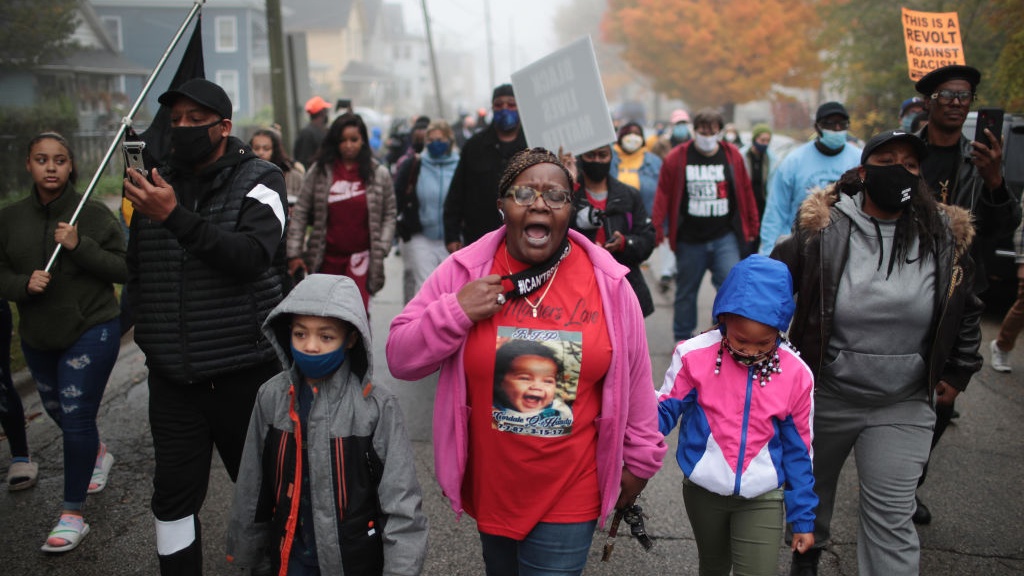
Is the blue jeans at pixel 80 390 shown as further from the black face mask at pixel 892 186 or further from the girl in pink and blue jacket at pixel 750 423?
the black face mask at pixel 892 186

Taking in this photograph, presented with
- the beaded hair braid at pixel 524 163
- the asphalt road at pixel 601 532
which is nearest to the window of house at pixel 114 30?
the asphalt road at pixel 601 532

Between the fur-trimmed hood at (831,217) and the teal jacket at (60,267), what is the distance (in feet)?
10.5

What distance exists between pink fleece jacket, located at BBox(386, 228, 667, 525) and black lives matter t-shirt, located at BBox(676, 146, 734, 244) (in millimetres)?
4544

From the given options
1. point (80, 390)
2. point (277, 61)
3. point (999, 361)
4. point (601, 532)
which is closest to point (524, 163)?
point (601, 532)

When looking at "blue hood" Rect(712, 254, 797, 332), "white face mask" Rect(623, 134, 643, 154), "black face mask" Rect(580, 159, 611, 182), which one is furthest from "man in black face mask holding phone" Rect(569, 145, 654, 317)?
"white face mask" Rect(623, 134, 643, 154)

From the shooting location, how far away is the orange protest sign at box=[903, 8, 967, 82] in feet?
19.9

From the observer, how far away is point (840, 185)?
Result: 3541mm

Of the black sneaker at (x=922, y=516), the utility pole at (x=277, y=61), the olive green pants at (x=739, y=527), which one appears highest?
the utility pole at (x=277, y=61)

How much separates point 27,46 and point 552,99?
23.0 ft

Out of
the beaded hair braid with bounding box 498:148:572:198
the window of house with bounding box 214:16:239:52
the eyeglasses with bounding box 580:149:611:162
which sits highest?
the window of house with bounding box 214:16:239:52

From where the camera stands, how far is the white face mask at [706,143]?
23.7ft

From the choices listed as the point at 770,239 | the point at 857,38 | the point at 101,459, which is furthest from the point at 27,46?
the point at 857,38

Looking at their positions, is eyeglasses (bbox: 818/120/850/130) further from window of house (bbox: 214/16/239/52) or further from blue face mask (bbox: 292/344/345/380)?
window of house (bbox: 214/16/239/52)

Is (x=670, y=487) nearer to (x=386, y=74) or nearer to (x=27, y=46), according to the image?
(x=27, y=46)
